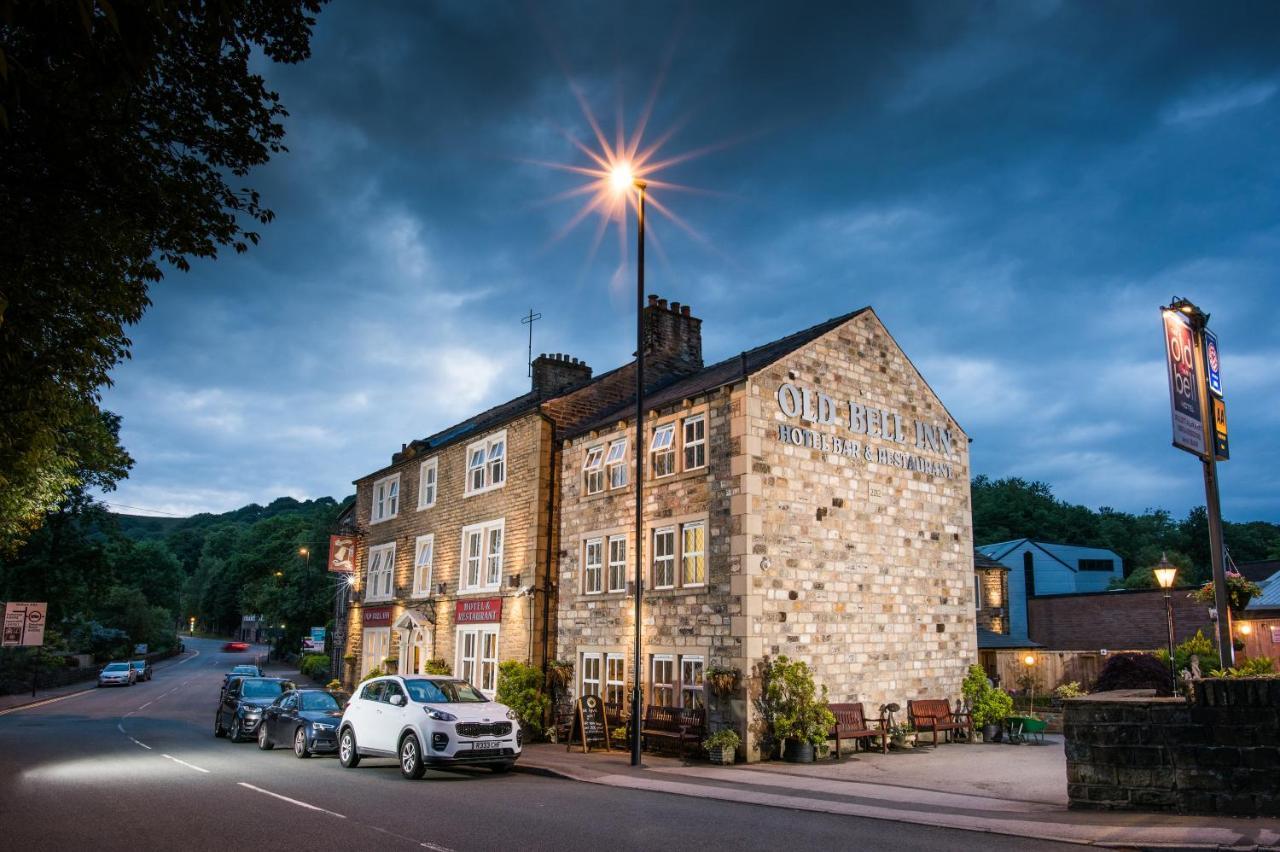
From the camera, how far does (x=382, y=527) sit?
33.4m

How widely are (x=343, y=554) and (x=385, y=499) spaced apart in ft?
9.74

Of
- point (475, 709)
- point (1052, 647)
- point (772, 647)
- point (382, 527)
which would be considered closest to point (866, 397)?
point (772, 647)

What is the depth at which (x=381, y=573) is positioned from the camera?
108ft

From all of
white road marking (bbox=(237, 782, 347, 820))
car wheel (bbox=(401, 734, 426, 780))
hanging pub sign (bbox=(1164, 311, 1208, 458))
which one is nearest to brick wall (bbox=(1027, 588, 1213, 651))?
hanging pub sign (bbox=(1164, 311, 1208, 458))

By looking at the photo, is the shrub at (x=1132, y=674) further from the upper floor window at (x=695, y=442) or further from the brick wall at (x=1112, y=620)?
the brick wall at (x=1112, y=620)

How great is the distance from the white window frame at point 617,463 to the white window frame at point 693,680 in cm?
474

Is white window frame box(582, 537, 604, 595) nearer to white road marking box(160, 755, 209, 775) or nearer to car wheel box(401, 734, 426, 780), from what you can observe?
car wheel box(401, 734, 426, 780)

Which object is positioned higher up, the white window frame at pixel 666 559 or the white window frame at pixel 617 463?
the white window frame at pixel 617 463

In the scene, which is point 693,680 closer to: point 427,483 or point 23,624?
point 427,483

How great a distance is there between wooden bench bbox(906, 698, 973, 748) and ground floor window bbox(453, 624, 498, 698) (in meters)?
10.7

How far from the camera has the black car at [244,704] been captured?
71.2 ft

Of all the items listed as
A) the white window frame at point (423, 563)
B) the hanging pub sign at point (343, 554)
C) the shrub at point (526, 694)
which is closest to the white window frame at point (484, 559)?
the white window frame at point (423, 563)

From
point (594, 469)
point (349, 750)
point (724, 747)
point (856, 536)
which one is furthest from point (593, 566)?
point (349, 750)

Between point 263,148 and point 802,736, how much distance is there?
13.6 metres
